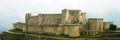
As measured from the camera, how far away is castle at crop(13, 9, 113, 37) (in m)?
68.9

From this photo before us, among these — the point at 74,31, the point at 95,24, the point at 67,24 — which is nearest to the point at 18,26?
the point at 67,24

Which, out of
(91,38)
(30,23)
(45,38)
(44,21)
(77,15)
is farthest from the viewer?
(30,23)

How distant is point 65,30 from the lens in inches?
2751

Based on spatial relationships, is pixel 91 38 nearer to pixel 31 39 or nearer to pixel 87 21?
pixel 87 21

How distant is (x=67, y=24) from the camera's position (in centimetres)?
7000

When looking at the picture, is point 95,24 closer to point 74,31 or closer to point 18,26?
point 74,31

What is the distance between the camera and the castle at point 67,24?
68.9m

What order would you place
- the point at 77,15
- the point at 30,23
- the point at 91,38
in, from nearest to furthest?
the point at 91,38, the point at 77,15, the point at 30,23

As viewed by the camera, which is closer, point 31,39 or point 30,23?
point 31,39

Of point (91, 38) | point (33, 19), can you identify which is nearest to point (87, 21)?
point (91, 38)

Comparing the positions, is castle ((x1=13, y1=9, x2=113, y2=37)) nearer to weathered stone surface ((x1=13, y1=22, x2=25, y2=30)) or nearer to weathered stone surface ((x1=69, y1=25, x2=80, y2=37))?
weathered stone surface ((x1=69, y1=25, x2=80, y2=37))

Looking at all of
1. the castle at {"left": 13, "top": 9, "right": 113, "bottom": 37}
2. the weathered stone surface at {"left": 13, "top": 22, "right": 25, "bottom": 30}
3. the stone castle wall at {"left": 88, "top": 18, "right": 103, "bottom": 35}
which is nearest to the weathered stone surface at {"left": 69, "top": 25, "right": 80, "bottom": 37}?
the castle at {"left": 13, "top": 9, "right": 113, "bottom": 37}

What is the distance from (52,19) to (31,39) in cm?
727

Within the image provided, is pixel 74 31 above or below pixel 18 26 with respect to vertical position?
below
